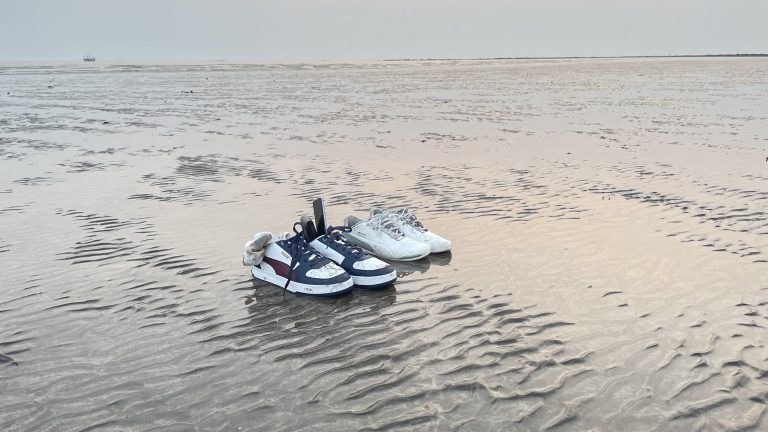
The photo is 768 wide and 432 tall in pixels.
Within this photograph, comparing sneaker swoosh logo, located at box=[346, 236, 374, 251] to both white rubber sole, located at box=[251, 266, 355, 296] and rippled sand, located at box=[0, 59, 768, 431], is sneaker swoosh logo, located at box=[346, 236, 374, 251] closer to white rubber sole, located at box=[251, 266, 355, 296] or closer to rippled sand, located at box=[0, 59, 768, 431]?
rippled sand, located at box=[0, 59, 768, 431]

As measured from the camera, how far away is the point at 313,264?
220 inches

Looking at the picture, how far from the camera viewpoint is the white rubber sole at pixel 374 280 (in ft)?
18.3

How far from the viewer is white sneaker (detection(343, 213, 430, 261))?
6.52m

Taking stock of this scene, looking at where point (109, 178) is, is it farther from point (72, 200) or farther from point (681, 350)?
point (681, 350)

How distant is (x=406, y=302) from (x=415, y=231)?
5.06 feet

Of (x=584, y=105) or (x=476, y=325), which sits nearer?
(x=476, y=325)

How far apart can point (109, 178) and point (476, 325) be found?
885cm

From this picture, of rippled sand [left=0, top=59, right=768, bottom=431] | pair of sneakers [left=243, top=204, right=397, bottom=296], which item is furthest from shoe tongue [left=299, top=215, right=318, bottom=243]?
rippled sand [left=0, top=59, right=768, bottom=431]

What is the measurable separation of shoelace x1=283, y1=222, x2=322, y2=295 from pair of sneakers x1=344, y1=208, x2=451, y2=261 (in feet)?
3.27

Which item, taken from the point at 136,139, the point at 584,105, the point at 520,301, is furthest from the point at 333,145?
the point at 584,105

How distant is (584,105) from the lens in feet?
87.2

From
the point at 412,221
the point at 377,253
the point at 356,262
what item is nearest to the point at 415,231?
the point at 412,221

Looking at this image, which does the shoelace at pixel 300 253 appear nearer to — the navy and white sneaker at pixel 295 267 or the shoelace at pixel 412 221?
the navy and white sneaker at pixel 295 267

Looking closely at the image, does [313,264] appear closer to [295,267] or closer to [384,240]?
[295,267]
